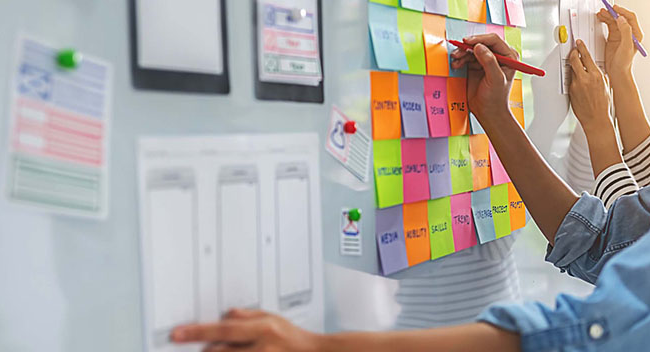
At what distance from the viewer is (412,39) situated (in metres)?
0.73

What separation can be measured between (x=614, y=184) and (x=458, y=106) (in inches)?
14.9

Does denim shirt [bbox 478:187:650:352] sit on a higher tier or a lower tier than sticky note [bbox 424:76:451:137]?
lower

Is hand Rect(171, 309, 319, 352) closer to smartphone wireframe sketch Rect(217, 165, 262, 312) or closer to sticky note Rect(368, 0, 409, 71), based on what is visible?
smartphone wireframe sketch Rect(217, 165, 262, 312)

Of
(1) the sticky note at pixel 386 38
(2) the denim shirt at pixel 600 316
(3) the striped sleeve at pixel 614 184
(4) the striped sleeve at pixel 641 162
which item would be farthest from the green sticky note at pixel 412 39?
(4) the striped sleeve at pixel 641 162

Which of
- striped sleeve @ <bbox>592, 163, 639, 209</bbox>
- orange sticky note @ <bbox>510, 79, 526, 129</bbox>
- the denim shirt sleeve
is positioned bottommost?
the denim shirt sleeve

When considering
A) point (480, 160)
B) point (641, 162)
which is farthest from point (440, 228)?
point (641, 162)

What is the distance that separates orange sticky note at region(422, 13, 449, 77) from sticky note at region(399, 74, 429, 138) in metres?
0.03

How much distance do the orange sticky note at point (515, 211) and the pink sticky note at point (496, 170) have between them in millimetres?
35

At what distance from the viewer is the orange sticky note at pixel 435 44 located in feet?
2.48

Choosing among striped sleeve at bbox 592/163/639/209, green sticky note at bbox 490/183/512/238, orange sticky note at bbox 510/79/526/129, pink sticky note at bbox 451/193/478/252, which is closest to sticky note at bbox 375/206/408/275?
pink sticky note at bbox 451/193/478/252

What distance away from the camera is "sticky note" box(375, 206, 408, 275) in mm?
676

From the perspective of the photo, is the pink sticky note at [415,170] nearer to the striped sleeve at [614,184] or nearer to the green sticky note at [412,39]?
the green sticky note at [412,39]

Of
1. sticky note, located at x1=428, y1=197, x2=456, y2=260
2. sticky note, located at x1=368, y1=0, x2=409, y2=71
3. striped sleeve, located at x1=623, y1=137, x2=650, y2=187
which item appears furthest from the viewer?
striped sleeve, located at x1=623, y1=137, x2=650, y2=187

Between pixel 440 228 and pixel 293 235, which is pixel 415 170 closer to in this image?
pixel 440 228
